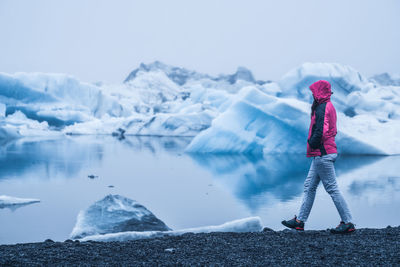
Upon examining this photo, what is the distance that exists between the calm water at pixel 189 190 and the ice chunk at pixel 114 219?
0.20 metres

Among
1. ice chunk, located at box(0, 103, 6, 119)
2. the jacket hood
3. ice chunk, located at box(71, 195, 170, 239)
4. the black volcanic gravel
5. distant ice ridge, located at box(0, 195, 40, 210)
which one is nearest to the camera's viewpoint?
the black volcanic gravel

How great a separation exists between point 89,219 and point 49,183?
11.3 ft

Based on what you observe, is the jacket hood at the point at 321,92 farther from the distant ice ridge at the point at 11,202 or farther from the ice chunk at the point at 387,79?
the ice chunk at the point at 387,79

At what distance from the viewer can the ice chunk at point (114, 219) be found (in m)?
3.50

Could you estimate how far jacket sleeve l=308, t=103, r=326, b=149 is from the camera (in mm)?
2791

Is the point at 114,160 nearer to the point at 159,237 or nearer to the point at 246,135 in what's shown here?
the point at 246,135

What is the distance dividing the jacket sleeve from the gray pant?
0.36 ft

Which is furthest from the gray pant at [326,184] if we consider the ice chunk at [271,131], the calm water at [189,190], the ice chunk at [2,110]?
the ice chunk at [2,110]

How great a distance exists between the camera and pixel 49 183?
6.77 m

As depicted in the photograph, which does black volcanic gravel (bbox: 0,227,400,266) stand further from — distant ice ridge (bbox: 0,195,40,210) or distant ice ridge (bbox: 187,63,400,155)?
distant ice ridge (bbox: 187,63,400,155)

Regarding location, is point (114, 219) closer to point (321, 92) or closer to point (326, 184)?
point (326, 184)

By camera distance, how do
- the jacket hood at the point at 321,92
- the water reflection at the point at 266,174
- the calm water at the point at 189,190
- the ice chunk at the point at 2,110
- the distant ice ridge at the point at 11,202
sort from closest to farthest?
the jacket hood at the point at 321,92 → the calm water at the point at 189,190 → the distant ice ridge at the point at 11,202 → the water reflection at the point at 266,174 → the ice chunk at the point at 2,110

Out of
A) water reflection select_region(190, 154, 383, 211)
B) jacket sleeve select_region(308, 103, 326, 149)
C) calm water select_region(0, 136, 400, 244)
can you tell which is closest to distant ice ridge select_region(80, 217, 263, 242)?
calm water select_region(0, 136, 400, 244)

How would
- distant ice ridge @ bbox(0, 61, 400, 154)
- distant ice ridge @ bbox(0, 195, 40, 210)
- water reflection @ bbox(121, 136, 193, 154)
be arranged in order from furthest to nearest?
water reflection @ bbox(121, 136, 193, 154) → distant ice ridge @ bbox(0, 61, 400, 154) → distant ice ridge @ bbox(0, 195, 40, 210)
